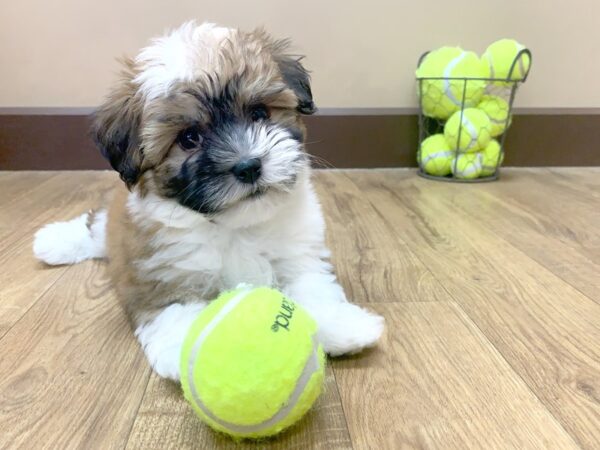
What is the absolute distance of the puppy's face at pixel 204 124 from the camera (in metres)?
1.08

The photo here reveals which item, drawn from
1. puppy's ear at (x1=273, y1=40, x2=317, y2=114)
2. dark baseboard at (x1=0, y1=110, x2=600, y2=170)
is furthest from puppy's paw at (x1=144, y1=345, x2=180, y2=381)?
dark baseboard at (x1=0, y1=110, x2=600, y2=170)

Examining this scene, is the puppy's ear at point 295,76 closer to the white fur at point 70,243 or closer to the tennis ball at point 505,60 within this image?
the white fur at point 70,243

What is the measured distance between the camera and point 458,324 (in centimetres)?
117

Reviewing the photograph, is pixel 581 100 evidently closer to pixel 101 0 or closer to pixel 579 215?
pixel 579 215

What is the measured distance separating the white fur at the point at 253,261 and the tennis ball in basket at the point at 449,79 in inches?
55.9

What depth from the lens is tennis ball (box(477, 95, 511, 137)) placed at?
257 centimetres

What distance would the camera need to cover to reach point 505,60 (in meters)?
2.50

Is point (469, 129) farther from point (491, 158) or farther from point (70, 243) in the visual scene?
point (70, 243)

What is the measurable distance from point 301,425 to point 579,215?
1510mm

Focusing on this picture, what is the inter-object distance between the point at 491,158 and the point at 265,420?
2.09 metres

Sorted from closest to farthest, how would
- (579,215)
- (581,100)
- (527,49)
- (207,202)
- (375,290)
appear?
1. (207,202)
2. (375,290)
3. (579,215)
4. (527,49)
5. (581,100)

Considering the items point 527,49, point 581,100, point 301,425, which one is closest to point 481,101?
point 527,49

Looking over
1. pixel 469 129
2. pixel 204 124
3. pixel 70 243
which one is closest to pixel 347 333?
pixel 204 124

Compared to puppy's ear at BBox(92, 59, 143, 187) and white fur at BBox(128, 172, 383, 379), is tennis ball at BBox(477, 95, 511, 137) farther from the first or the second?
puppy's ear at BBox(92, 59, 143, 187)
